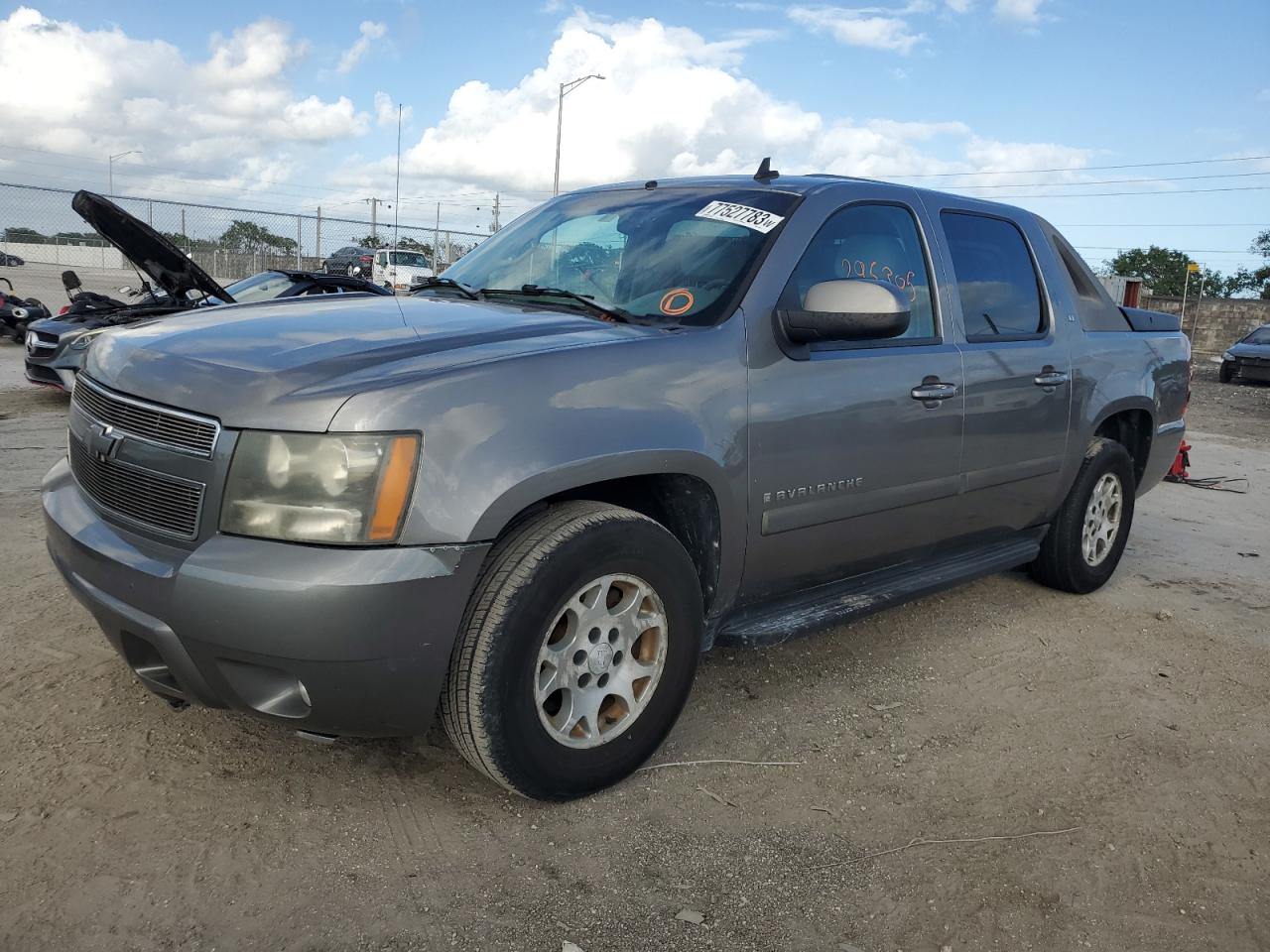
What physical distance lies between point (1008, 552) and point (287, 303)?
302 cm

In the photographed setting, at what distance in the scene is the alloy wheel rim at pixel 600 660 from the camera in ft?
8.93

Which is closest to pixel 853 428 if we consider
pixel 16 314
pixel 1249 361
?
pixel 16 314

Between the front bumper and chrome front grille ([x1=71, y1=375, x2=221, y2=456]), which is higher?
chrome front grille ([x1=71, y1=375, x2=221, y2=456])

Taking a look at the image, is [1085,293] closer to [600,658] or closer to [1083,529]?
[1083,529]

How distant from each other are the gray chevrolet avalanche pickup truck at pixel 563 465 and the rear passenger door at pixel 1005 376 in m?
0.02

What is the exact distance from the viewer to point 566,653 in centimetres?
273

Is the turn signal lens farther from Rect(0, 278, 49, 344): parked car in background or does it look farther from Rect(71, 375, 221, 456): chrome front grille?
Rect(0, 278, 49, 344): parked car in background

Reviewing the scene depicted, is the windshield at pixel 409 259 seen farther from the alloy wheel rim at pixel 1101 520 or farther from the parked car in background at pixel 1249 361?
the alloy wheel rim at pixel 1101 520

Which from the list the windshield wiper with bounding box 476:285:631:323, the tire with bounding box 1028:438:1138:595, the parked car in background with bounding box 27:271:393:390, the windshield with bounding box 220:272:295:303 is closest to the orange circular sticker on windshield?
the windshield wiper with bounding box 476:285:631:323

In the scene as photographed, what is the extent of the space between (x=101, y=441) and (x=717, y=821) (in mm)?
1922

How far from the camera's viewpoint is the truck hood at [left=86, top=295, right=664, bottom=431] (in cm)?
241

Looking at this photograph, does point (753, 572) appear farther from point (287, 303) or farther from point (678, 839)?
point (287, 303)

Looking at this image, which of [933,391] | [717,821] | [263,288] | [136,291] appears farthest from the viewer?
[136,291]

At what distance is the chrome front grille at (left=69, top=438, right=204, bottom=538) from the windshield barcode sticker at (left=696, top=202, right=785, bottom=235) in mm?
1916
